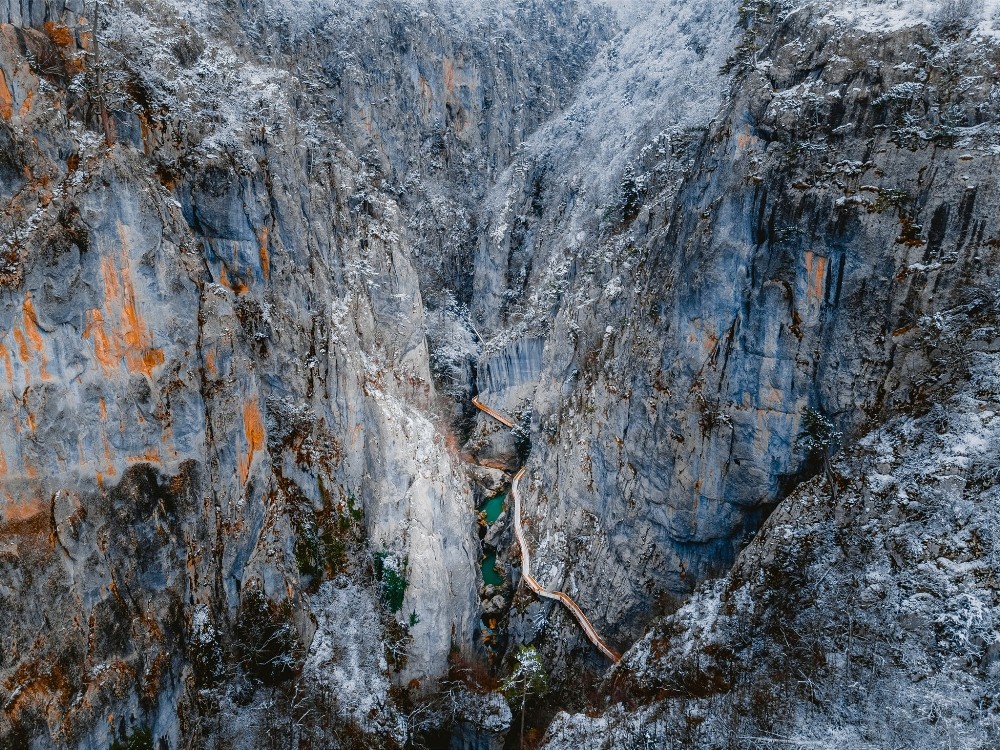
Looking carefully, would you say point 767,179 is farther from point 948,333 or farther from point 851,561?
point 851,561

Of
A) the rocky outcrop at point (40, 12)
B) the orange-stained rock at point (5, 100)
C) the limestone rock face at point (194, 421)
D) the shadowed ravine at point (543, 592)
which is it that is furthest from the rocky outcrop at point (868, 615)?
the rocky outcrop at point (40, 12)

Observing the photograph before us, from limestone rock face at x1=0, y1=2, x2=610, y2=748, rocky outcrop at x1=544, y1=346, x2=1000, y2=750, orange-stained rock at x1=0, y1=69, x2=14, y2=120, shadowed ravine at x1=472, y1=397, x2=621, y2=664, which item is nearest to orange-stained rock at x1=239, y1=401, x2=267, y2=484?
limestone rock face at x1=0, y1=2, x2=610, y2=748

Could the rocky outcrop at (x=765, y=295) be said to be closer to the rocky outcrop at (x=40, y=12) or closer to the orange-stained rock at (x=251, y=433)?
the orange-stained rock at (x=251, y=433)

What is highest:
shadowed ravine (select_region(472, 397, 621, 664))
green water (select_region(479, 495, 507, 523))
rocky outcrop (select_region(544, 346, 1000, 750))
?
rocky outcrop (select_region(544, 346, 1000, 750))

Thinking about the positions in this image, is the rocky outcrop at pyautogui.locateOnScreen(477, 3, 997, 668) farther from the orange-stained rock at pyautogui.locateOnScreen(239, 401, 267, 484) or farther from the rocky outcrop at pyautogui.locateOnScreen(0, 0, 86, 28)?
the rocky outcrop at pyautogui.locateOnScreen(0, 0, 86, 28)

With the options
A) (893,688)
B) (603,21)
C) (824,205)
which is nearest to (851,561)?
(893,688)

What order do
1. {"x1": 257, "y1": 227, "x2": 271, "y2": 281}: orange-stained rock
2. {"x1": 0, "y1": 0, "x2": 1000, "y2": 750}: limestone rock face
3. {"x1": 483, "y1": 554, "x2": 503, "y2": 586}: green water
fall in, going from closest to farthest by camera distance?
{"x1": 0, "y1": 0, "x2": 1000, "y2": 750}: limestone rock face → {"x1": 257, "y1": 227, "x2": 271, "y2": 281}: orange-stained rock → {"x1": 483, "y1": 554, "x2": 503, "y2": 586}: green water

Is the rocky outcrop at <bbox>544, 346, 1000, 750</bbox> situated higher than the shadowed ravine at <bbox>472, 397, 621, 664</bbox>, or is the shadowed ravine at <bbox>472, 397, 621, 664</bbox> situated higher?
the rocky outcrop at <bbox>544, 346, 1000, 750</bbox>
